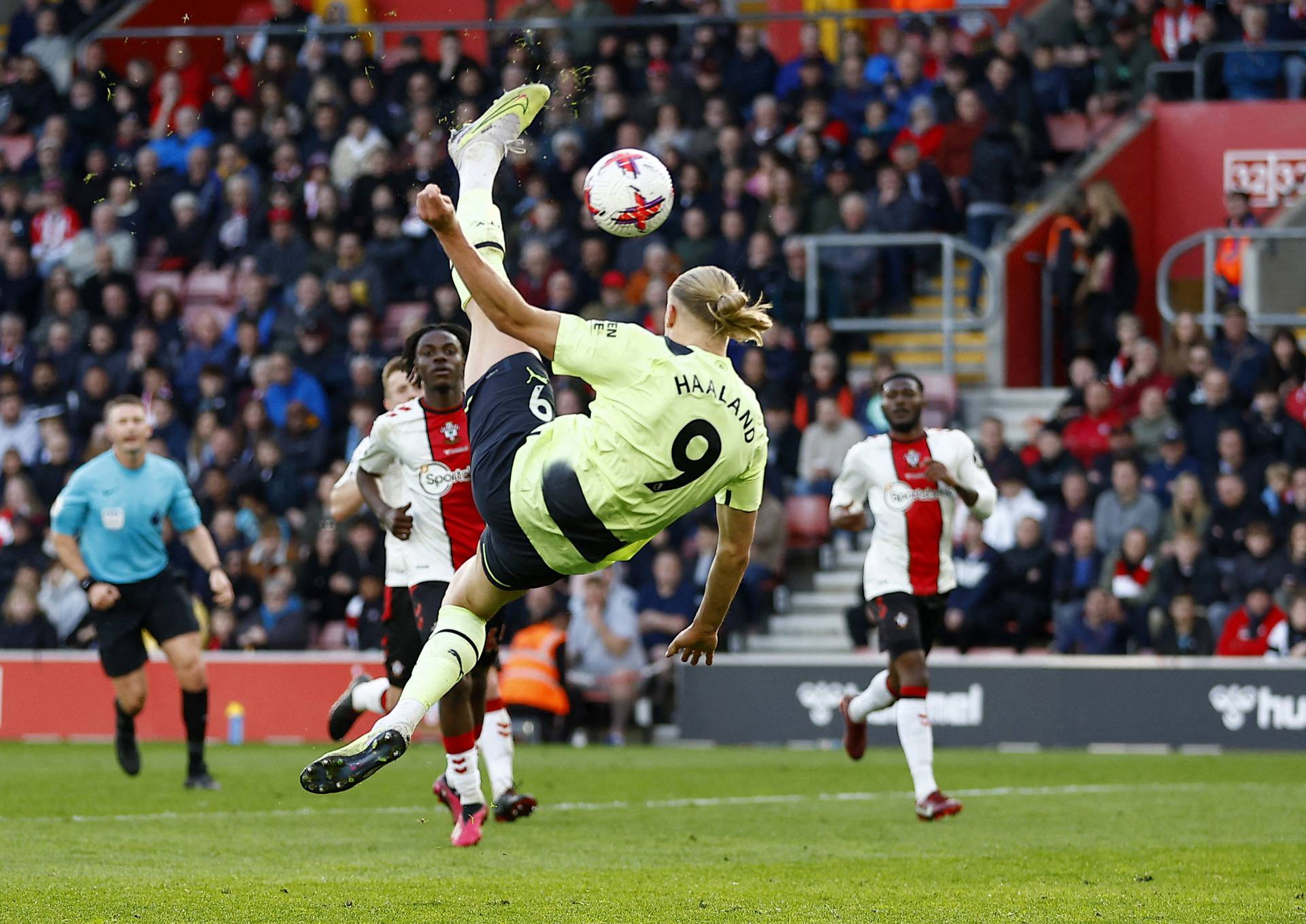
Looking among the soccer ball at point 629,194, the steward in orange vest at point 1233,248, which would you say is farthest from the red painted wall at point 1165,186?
the soccer ball at point 629,194

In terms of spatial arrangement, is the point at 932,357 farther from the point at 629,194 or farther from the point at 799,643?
the point at 629,194

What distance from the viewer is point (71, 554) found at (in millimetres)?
13227

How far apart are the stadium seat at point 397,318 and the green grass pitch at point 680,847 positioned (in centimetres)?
710

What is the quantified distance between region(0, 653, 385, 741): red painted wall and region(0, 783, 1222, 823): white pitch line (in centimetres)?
583

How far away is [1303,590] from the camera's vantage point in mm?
16703

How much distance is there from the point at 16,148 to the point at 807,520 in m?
11.4

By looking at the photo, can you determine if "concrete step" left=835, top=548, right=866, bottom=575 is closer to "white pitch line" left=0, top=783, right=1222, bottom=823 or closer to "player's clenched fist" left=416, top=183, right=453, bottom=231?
"white pitch line" left=0, top=783, right=1222, bottom=823

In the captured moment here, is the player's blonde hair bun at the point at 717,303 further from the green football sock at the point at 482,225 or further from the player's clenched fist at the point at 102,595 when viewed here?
the player's clenched fist at the point at 102,595

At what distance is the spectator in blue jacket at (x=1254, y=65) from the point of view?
21.5 metres

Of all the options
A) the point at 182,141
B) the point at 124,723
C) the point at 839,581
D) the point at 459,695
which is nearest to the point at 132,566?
the point at 124,723

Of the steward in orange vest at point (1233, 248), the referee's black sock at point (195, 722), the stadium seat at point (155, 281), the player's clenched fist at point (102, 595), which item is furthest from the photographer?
the stadium seat at point (155, 281)

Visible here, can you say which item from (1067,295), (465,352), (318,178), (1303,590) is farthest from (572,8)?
(465,352)

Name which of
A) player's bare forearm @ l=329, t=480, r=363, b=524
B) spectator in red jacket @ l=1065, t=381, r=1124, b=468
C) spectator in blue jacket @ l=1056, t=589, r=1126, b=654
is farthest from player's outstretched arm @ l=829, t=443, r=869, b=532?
spectator in red jacket @ l=1065, t=381, r=1124, b=468

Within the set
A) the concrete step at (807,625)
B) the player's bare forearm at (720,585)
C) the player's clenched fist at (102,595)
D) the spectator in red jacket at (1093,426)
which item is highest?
the spectator in red jacket at (1093,426)
